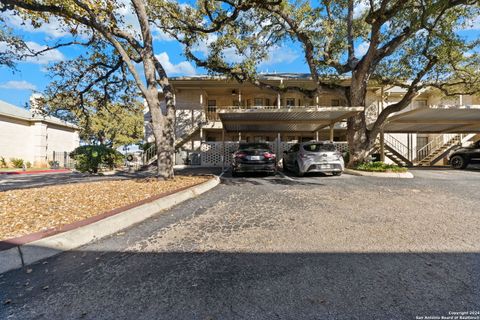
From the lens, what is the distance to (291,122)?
13219 mm

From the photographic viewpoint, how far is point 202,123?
16109mm

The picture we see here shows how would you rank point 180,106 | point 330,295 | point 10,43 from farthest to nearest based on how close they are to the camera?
point 180,106, point 10,43, point 330,295

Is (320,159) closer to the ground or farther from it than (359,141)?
closer to the ground

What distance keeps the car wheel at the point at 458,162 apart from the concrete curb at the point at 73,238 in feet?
53.4

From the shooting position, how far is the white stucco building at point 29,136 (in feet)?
59.2

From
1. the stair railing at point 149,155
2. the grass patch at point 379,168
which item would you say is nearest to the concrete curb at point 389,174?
the grass patch at point 379,168

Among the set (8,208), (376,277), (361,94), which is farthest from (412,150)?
(8,208)

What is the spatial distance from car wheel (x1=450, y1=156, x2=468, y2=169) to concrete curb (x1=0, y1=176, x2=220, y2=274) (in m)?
16.3

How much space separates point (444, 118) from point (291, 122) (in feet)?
28.6

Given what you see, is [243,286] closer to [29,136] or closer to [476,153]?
[476,153]

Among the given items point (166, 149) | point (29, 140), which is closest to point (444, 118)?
point (166, 149)

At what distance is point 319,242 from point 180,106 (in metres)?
17.1

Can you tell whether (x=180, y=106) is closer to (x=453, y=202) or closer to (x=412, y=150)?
(x=453, y=202)

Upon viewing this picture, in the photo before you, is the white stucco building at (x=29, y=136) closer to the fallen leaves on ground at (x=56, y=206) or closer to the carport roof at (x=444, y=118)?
the fallen leaves on ground at (x=56, y=206)
